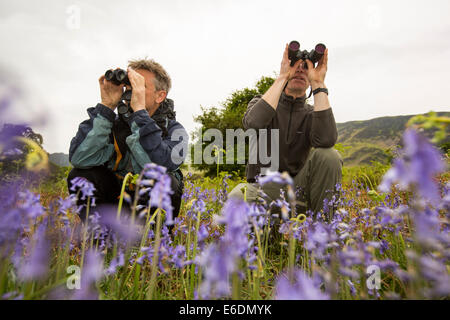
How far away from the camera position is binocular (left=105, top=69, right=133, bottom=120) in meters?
3.02

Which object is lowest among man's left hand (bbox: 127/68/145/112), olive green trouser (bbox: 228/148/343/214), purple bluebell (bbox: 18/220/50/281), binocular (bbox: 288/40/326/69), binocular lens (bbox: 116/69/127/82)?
purple bluebell (bbox: 18/220/50/281)

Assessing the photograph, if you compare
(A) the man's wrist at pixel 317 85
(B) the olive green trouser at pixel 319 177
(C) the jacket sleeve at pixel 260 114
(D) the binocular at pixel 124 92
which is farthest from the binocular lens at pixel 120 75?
(A) the man's wrist at pixel 317 85

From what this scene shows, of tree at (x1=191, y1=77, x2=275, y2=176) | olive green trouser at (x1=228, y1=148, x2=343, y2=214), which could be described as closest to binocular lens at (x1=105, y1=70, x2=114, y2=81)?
olive green trouser at (x1=228, y1=148, x2=343, y2=214)

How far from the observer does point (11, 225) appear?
3.79 ft

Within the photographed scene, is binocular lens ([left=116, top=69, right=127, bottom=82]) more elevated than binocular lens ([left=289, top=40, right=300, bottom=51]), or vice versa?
binocular lens ([left=289, top=40, right=300, bottom=51])

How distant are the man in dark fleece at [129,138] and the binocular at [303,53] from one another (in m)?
1.70

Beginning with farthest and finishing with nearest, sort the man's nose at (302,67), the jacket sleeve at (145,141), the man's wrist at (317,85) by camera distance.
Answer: the man's nose at (302,67), the man's wrist at (317,85), the jacket sleeve at (145,141)

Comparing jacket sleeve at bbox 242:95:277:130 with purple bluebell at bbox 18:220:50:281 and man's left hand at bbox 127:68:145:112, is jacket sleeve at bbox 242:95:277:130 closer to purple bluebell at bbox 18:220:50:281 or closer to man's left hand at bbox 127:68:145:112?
man's left hand at bbox 127:68:145:112

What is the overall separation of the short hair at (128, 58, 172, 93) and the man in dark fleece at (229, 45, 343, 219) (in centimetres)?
120

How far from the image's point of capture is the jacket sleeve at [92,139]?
296 cm

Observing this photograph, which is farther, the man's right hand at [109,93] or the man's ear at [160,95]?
the man's ear at [160,95]

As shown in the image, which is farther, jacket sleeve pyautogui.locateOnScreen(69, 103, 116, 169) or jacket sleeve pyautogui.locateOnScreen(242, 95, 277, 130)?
jacket sleeve pyautogui.locateOnScreen(242, 95, 277, 130)

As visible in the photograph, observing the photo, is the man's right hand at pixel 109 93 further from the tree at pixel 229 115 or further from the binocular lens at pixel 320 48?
the tree at pixel 229 115

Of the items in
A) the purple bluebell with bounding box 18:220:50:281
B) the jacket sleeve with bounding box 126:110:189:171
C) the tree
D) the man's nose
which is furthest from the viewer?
the tree
